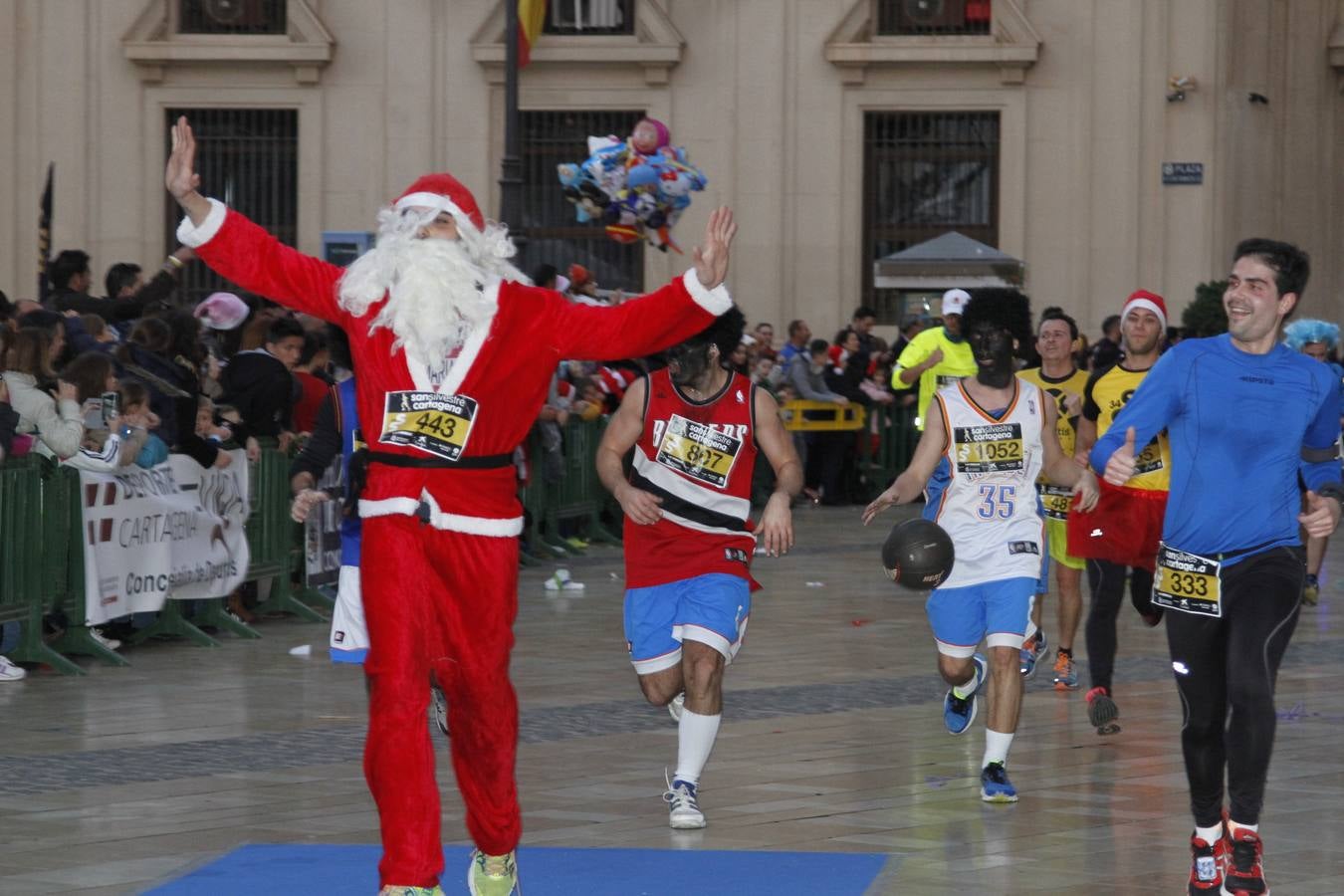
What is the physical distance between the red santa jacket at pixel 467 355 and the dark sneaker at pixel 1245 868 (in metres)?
2.16

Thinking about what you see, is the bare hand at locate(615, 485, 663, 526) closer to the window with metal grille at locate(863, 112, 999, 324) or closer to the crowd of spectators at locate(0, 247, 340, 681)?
the crowd of spectators at locate(0, 247, 340, 681)

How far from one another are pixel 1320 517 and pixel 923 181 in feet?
73.5

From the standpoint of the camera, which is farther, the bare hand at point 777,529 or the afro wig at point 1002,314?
the afro wig at point 1002,314

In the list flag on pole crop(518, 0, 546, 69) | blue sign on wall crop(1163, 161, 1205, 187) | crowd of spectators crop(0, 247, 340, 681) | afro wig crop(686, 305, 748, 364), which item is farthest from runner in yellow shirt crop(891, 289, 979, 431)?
blue sign on wall crop(1163, 161, 1205, 187)

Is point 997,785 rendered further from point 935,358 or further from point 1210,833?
point 935,358

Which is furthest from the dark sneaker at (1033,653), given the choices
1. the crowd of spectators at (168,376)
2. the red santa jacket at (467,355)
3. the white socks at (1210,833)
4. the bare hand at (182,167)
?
the bare hand at (182,167)

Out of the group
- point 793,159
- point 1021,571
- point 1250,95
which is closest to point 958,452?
point 1021,571

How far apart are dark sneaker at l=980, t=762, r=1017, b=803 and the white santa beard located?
10.1ft

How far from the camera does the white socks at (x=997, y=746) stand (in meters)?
8.81

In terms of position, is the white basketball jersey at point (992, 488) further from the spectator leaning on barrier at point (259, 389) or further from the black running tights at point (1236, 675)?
the spectator leaning on barrier at point (259, 389)

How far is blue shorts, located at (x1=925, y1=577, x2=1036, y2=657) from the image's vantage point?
9102mm

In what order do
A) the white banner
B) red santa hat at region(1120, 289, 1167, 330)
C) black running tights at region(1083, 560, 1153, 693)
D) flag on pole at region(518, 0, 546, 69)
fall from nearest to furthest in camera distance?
1. black running tights at region(1083, 560, 1153, 693)
2. red santa hat at region(1120, 289, 1167, 330)
3. the white banner
4. flag on pole at region(518, 0, 546, 69)

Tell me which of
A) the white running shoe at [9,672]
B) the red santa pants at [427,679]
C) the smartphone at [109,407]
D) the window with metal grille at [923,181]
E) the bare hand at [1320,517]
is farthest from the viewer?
the window with metal grille at [923,181]

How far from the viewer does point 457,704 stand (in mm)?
6656
